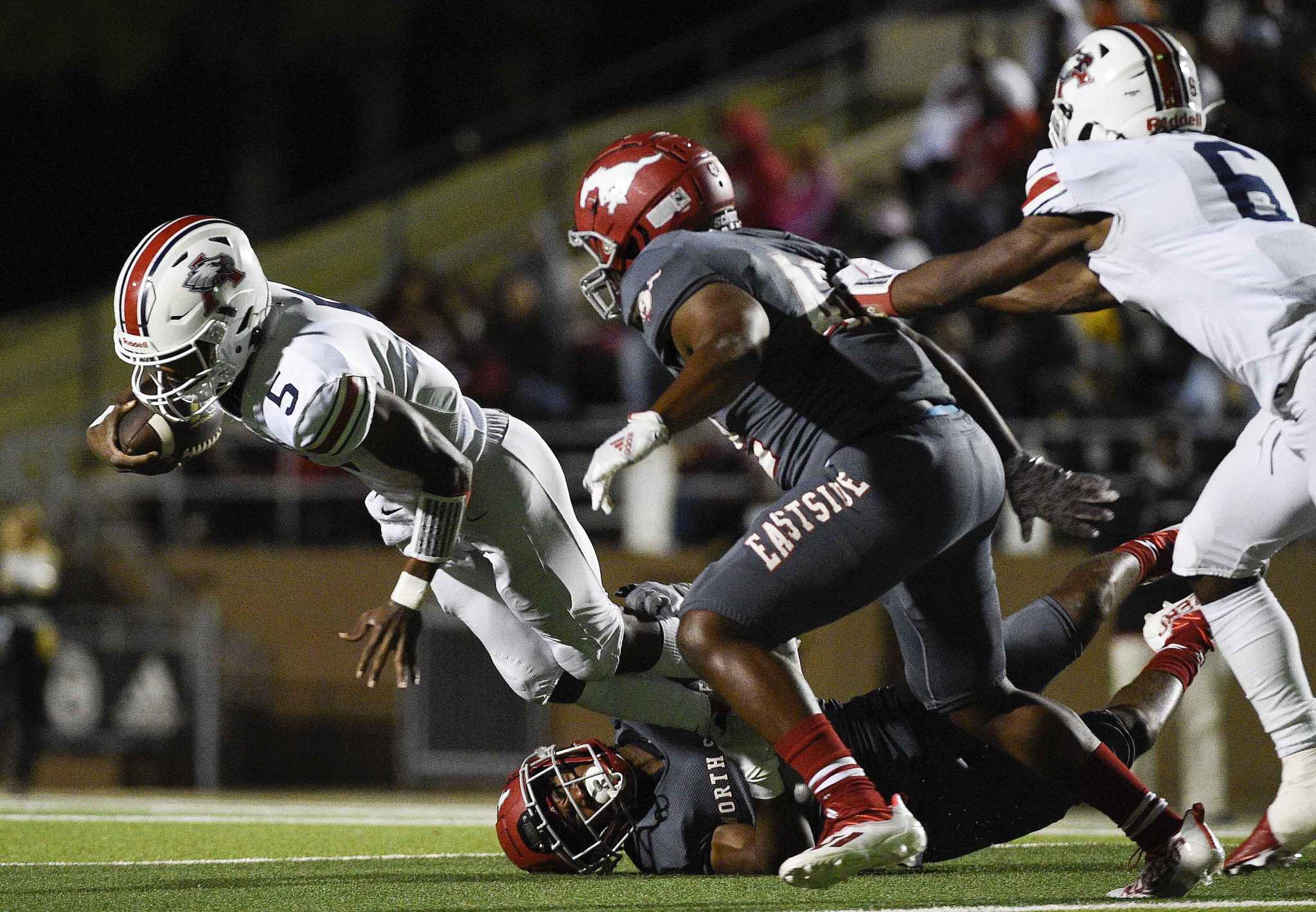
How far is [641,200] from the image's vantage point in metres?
4.46

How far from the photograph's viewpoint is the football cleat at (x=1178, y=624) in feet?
15.9

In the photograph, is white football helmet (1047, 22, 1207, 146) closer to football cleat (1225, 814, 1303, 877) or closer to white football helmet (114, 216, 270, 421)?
football cleat (1225, 814, 1303, 877)

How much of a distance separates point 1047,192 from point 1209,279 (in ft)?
1.32

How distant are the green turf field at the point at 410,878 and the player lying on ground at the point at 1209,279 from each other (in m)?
0.50

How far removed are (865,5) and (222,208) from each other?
6.91m

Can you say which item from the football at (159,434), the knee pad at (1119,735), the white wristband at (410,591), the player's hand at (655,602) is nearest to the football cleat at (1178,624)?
the knee pad at (1119,735)

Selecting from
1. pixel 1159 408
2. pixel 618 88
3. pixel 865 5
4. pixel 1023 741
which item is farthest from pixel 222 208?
pixel 1023 741

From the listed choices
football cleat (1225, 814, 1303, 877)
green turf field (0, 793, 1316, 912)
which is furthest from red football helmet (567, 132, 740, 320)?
football cleat (1225, 814, 1303, 877)

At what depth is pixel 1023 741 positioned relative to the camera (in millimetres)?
4223

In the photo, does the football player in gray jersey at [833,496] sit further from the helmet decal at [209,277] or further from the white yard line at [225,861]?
the white yard line at [225,861]

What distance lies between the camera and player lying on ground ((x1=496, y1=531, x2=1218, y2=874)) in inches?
179

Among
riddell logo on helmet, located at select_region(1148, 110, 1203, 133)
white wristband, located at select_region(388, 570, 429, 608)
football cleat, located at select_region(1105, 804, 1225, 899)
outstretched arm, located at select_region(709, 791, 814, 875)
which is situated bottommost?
outstretched arm, located at select_region(709, 791, 814, 875)

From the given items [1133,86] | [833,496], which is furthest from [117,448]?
[1133,86]

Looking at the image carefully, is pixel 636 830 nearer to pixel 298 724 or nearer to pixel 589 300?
pixel 589 300
